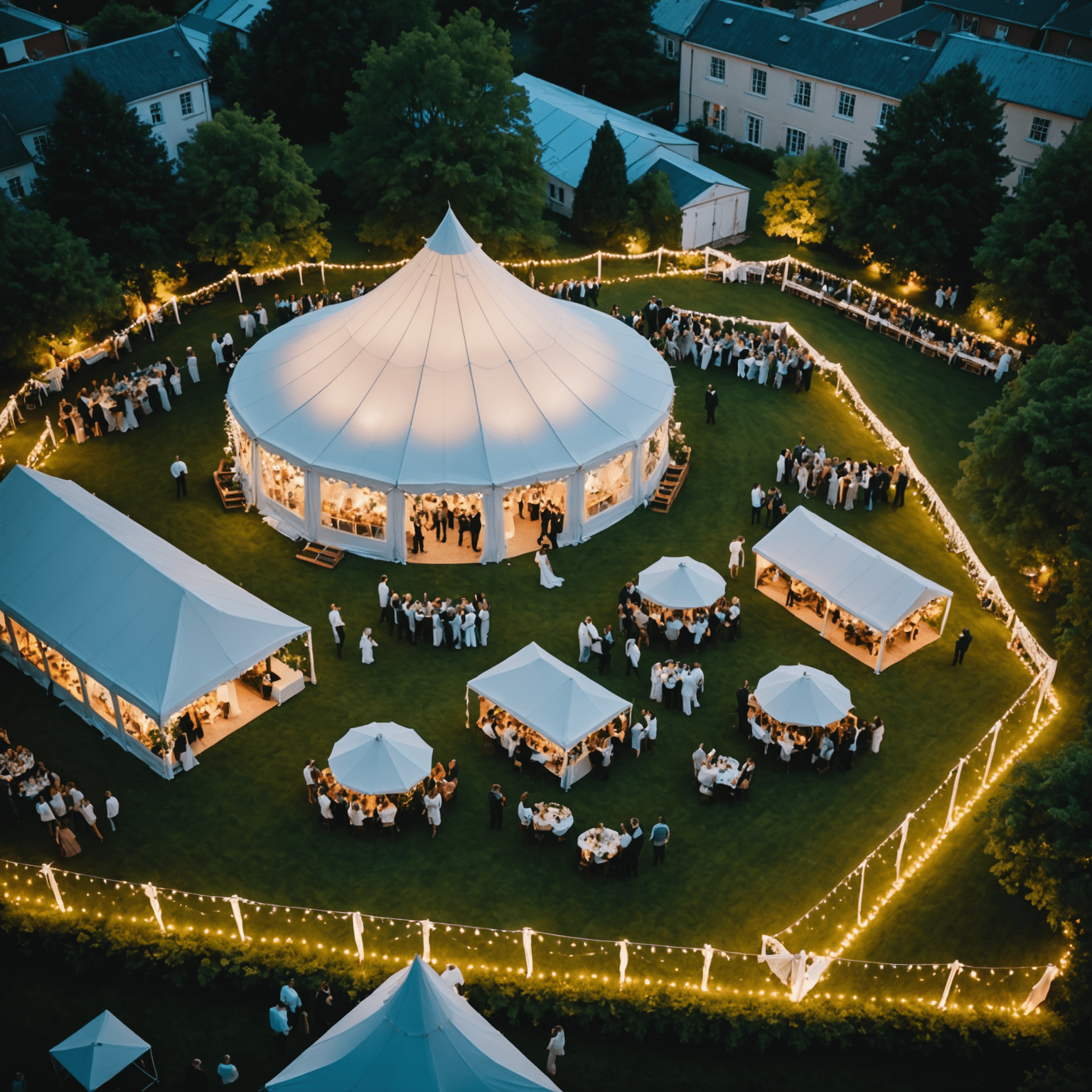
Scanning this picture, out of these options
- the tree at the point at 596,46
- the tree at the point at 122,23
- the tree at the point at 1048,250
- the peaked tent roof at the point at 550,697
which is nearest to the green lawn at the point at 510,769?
the peaked tent roof at the point at 550,697

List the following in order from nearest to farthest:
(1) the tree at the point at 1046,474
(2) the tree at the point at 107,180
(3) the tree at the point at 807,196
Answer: (1) the tree at the point at 1046,474
(2) the tree at the point at 107,180
(3) the tree at the point at 807,196

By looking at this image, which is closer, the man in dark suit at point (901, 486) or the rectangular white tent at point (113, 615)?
the rectangular white tent at point (113, 615)

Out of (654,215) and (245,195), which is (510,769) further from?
(654,215)

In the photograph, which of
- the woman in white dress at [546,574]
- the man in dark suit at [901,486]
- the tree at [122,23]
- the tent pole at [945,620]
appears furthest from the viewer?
the tree at [122,23]

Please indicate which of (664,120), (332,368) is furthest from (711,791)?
(664,120)

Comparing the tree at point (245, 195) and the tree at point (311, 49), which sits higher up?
the tree at point (311, 49)

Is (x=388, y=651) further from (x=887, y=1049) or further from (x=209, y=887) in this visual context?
(x=887, y=1049)

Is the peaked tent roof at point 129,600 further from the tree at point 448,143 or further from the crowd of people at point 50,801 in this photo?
the tree at point 448,143
